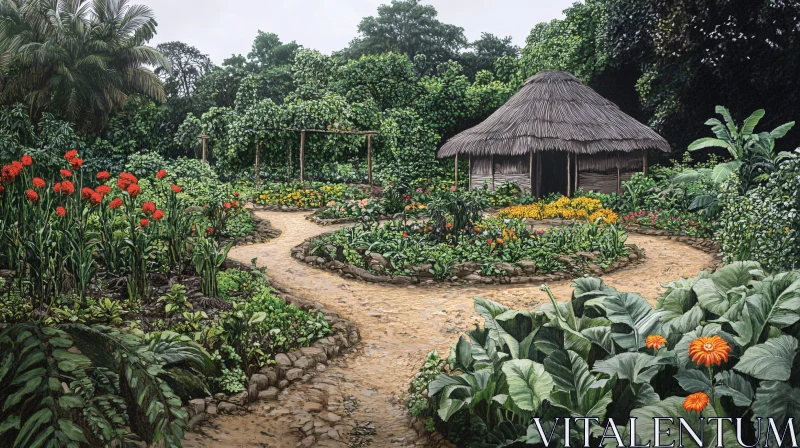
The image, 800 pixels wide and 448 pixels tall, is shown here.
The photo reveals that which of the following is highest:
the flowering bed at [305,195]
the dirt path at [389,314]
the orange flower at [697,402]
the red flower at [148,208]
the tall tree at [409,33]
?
the tall tree at [409,33]

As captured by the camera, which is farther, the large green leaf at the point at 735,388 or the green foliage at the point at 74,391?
the large green leaf at the point at 735,388

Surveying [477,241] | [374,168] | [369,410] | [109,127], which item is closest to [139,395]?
[369,410]

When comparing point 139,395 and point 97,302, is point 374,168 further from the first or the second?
point 139,395

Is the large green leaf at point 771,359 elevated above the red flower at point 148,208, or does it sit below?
below

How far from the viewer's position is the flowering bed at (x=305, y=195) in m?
15.7

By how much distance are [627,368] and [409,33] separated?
33102 mm

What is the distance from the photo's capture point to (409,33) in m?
34.4

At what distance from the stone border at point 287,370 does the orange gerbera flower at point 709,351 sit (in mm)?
2695

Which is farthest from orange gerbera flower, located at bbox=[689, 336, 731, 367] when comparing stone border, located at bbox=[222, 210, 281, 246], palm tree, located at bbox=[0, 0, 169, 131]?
palm tree, located at bbox=[0, 0, 169, 131]

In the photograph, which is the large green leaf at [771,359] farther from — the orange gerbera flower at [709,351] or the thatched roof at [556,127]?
the thatched roof at [556,127]

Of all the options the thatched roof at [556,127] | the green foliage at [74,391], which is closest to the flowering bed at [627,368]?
the green foliage at [74,391]

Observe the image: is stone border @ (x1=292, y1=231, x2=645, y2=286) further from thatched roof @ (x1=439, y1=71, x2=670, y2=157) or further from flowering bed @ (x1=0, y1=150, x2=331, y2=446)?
thatched roof @ (x1=439, y1=71, x2=670, y2=157)

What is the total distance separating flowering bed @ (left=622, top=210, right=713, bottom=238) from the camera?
37.4ft

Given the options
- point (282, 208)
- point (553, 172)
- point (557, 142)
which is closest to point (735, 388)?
point (282, 208)
